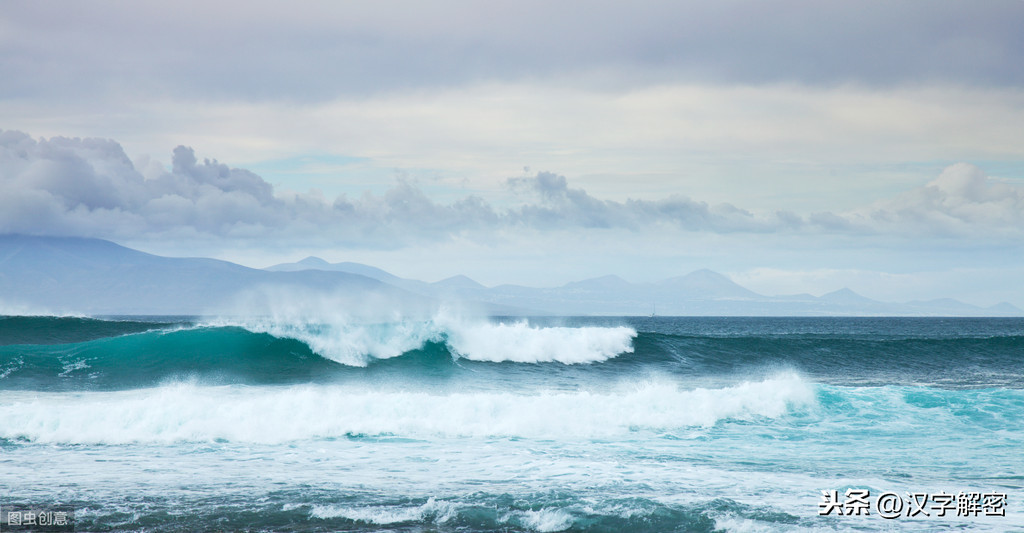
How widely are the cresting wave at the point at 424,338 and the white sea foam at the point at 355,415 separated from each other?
6624 mm

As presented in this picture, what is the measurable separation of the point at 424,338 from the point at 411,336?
0.40 m

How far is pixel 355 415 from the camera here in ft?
38.0

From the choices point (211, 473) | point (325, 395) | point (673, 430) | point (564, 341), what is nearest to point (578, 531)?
point (211, 473)

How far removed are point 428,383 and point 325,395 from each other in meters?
4.95

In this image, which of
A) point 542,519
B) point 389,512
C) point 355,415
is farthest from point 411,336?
point 542,519

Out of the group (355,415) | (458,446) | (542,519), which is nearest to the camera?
(542,519)

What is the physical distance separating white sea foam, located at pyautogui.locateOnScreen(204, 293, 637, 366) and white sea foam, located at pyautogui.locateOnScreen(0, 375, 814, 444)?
6.75 meters

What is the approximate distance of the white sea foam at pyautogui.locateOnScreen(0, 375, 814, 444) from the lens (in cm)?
1067

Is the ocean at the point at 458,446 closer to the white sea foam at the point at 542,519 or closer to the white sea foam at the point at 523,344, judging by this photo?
the white sea foam at the point at 542,519

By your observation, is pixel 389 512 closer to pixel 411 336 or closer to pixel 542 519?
pixel 542 519

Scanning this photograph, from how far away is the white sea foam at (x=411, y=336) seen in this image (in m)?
20.4

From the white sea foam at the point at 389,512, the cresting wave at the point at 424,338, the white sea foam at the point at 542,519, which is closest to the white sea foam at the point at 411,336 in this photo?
the cresting wave at the point at 424,338

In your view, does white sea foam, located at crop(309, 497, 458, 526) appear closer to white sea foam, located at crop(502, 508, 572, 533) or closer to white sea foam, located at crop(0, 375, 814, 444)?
white sea foam, located at crop(502, 508, 572, 533)

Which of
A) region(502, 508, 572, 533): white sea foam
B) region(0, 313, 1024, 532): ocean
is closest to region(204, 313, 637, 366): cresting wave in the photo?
region(0, 313, 1024, 532): ocean
